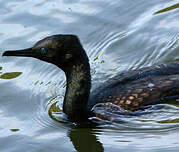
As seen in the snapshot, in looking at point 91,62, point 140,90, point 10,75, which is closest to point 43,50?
point 140,90

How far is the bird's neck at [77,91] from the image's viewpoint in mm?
8477

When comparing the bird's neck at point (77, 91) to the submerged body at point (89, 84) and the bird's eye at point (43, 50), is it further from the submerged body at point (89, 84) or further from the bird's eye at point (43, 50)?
the bird's eye at point (43, 50)

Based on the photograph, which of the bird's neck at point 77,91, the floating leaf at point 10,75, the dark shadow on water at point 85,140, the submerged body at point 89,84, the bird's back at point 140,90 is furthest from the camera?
the floating leaf at point 10,75

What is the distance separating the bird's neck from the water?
0.21 metres

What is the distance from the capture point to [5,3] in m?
12.5

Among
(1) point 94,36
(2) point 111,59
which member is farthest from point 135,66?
(1) point 94,36

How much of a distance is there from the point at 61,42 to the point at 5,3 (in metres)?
4.60

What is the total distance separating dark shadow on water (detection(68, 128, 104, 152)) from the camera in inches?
323

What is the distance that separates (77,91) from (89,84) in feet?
0.65

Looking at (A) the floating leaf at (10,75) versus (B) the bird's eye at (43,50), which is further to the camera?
(A) the floating leaf at (10,75)

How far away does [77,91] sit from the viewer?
8.65 meters

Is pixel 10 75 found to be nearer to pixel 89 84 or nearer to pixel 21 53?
pixel 21 53

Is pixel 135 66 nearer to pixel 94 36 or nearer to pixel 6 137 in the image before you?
pixel 94 36

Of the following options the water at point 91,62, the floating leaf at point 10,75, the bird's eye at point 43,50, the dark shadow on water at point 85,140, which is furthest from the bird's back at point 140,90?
the floating leaf at point 10,75
